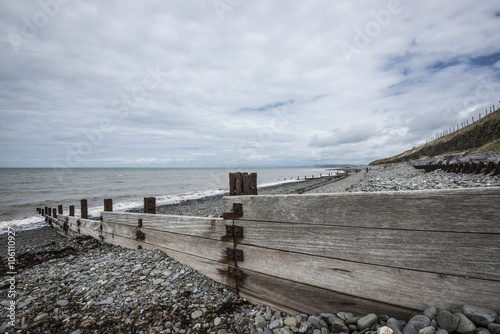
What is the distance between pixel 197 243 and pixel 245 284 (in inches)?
49.7

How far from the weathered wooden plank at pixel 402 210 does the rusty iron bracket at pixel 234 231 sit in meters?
0.67

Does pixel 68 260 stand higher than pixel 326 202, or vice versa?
pixel 326 202

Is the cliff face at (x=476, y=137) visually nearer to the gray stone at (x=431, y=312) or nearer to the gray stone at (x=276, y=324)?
the gray stone at (x=431, y=312)

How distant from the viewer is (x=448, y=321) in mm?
1961

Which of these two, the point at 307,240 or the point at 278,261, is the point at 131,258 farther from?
the point at 307,240

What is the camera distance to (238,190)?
3.74 meters

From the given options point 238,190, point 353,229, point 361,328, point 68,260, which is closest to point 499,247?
point 353,229

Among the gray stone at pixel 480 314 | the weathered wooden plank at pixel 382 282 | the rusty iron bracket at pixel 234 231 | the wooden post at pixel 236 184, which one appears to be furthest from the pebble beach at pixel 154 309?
the wooden post at pixel 236 184

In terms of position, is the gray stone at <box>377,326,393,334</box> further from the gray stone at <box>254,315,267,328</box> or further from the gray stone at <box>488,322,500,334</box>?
the gray stone at <box>254,315,267,328</box>

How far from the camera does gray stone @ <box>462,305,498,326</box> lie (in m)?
1.90

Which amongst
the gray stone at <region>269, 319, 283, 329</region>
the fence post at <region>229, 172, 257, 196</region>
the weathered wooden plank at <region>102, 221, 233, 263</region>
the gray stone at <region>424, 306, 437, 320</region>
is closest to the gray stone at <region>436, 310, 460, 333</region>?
the gray stone at <region>424, 306, 437, 320</region>

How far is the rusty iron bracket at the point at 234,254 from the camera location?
3608 mm

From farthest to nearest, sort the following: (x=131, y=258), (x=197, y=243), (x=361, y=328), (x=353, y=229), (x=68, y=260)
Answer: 1. (x=68, y=260)
2. (x=131, y=258)
3. (x=197, y=243)
4. (x=353, y=229)
5. (x=361, y=328)

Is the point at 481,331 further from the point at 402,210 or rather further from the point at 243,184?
the point at 243,184
